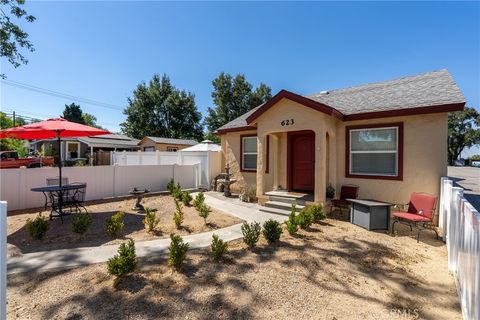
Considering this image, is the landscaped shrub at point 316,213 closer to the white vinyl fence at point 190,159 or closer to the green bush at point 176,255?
the green bush at point 176,255

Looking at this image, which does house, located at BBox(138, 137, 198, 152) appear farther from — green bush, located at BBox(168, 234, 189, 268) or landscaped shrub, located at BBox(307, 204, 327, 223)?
green bush, located at BBox(168, 234, 189, 268)

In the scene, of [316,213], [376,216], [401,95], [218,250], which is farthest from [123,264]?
[401,95]

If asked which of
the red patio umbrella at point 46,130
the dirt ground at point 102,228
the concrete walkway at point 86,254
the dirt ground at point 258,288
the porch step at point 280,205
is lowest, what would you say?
the dirt ground at point 258,288

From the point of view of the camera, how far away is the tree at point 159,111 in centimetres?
3588

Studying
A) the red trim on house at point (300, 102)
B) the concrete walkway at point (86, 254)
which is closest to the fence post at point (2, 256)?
the concrete walkway at point (86, 254)

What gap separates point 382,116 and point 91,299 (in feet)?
27.8

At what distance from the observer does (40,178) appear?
8328 mm

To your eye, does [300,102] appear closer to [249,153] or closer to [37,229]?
[249,153]

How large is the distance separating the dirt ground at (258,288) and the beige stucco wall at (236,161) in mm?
6574

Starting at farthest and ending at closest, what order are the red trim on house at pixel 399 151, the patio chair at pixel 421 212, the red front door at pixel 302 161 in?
the red front door at pixel 302 161, the red trim on house at pixel 399 151, the patio chair at pixel 421 212

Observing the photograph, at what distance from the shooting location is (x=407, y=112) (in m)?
6.93

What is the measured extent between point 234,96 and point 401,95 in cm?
3050

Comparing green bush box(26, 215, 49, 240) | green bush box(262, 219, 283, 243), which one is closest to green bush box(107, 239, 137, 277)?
green bush box(262, 219, 283, 243)

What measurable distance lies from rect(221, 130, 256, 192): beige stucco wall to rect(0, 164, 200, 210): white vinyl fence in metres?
2.36
